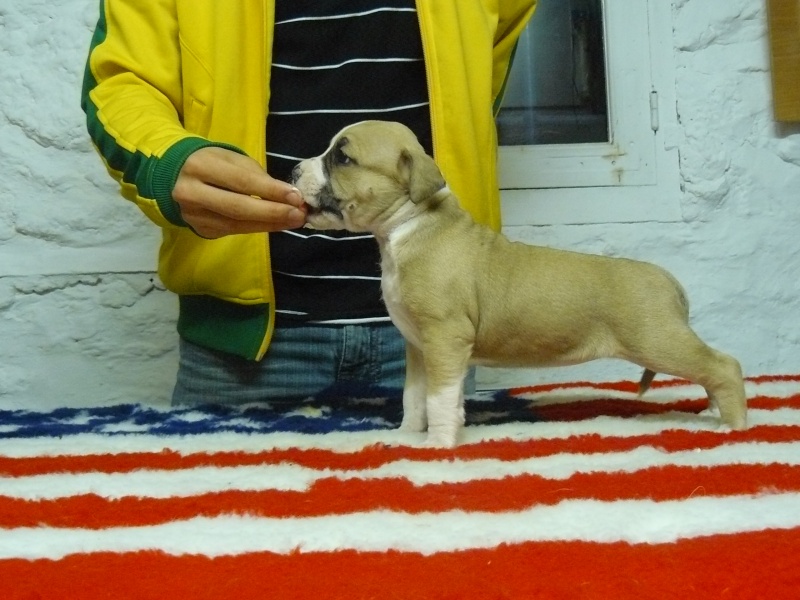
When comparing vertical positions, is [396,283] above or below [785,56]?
below

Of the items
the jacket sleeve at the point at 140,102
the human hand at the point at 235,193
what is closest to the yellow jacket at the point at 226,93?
the jacket sleeve at the point at 140,102

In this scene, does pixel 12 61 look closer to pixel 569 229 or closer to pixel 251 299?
pixel 251 299

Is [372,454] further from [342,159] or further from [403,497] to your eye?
[342,159]

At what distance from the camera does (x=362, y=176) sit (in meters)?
1.15

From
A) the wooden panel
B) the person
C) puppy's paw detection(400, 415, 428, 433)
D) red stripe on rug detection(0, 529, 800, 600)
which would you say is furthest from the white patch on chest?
the wooden panel

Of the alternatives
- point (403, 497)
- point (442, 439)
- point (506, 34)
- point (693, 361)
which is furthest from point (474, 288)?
point (506, 34)

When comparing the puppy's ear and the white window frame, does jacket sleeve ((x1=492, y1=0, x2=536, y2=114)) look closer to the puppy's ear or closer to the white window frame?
the white window frame

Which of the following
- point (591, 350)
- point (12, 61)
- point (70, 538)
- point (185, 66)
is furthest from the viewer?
point (12, 61)

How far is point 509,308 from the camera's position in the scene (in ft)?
3.83

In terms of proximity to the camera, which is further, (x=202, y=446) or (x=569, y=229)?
(x=569, y=229)

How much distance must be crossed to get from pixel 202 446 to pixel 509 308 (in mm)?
449

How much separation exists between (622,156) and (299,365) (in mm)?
923

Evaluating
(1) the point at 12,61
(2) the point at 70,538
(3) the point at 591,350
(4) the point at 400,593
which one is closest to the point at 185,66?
(1) the point at 12,61

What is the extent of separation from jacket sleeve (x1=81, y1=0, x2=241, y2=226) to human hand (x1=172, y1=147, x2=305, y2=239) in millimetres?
27
